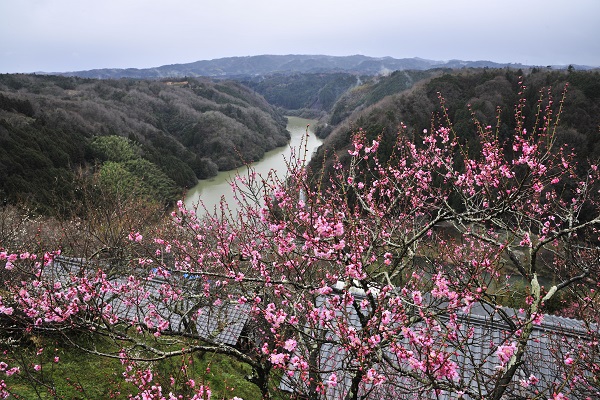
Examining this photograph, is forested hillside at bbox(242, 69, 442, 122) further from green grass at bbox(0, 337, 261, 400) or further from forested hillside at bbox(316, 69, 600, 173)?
green grass at bbox(0, 337, 261, 400)

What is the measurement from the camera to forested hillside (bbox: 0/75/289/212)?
75.4ft

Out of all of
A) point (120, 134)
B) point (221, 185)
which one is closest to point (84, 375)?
point (221, 185)

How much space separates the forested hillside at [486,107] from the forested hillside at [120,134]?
50.5 ft

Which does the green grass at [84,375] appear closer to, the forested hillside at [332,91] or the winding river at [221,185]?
the winding river at [221,185]

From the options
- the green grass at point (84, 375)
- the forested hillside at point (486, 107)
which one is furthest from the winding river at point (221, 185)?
the green grass at point (84, 375)

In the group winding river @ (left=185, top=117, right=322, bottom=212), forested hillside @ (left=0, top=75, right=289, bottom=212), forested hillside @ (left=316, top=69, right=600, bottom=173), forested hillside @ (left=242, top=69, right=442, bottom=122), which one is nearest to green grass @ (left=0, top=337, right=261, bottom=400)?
forested hillside @ (left=0, top=75, right=289, bottom=212)

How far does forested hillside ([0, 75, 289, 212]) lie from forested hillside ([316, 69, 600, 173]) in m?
15.4

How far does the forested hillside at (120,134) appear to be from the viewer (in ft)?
75.4

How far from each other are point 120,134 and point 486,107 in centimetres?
3799

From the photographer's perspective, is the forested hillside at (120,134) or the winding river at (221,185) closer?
the forested hillside at (120,134)

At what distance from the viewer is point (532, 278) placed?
11.7 feet

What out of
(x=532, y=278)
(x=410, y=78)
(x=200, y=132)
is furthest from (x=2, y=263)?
(x=410, y=78)

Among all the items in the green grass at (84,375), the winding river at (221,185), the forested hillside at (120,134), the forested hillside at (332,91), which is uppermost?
the forested hillside at (332,91)

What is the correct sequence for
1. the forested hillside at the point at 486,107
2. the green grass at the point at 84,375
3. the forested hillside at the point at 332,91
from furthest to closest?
the forested hillside at the point at 332,91 → the forested hillside at the point at 486,107 → the green grass at the point at 84,375
